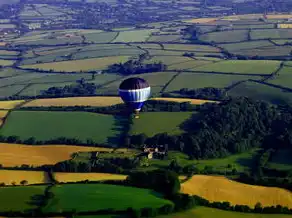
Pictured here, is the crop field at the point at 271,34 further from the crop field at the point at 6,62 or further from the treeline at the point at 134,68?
the crop field at the point at 6,62

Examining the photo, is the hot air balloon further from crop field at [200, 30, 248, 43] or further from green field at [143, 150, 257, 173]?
crop field at [200, 30, 248, 43]

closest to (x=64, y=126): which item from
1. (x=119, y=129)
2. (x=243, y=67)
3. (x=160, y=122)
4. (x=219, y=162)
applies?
(x=119, y=129)

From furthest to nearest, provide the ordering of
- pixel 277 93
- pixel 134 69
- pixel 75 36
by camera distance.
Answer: pixel 75 36 → pixel 134 69 → pixel 277 93

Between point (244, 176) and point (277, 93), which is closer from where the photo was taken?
point (244, 176)

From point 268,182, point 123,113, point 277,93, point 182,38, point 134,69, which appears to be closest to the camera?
point 268,182

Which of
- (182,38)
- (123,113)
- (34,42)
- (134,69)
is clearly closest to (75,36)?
(34,42)

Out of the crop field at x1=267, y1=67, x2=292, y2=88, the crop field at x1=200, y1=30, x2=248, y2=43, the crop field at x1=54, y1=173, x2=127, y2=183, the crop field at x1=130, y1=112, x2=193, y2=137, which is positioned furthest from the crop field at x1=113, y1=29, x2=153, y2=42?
the crop field at x1=54, y1=173, x2=127, y2=183

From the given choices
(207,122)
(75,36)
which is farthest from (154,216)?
(75,36)

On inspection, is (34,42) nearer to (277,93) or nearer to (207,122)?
(277,93)
